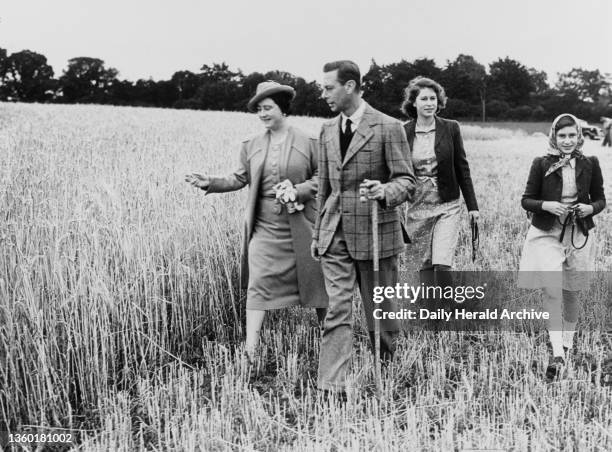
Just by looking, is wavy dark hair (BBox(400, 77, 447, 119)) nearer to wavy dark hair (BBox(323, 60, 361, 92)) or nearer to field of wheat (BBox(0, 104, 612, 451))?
wavy dark hair (BBox(323, 60, 361, 92))

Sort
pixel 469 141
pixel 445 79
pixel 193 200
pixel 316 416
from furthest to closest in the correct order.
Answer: pixel 469 141 < pixel 445 79 < pixel 193 200 < pixel 316 416

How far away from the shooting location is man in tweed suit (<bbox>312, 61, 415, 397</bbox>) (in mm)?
4133

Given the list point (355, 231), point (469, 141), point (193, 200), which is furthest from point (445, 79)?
point (355, 231)

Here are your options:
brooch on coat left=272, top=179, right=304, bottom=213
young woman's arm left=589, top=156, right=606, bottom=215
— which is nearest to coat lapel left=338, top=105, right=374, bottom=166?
brooch on coat left=272, top=179, right=304, bottom=213

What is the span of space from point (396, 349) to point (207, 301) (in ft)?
5.08

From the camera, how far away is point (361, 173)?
4219 millimetres

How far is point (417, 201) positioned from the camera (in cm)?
544

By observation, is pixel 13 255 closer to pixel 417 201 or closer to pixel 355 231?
pixel 355 231

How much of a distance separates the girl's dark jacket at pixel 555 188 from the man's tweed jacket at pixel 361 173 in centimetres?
104

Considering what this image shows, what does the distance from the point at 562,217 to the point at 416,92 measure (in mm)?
1471

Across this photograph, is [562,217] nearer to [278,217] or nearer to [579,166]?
[579,166]

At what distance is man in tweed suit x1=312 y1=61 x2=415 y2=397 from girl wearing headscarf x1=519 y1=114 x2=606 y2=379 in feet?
3.48

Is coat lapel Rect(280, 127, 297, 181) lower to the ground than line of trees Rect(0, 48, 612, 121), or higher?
lower

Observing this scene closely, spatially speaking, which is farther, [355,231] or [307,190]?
[307,190]
